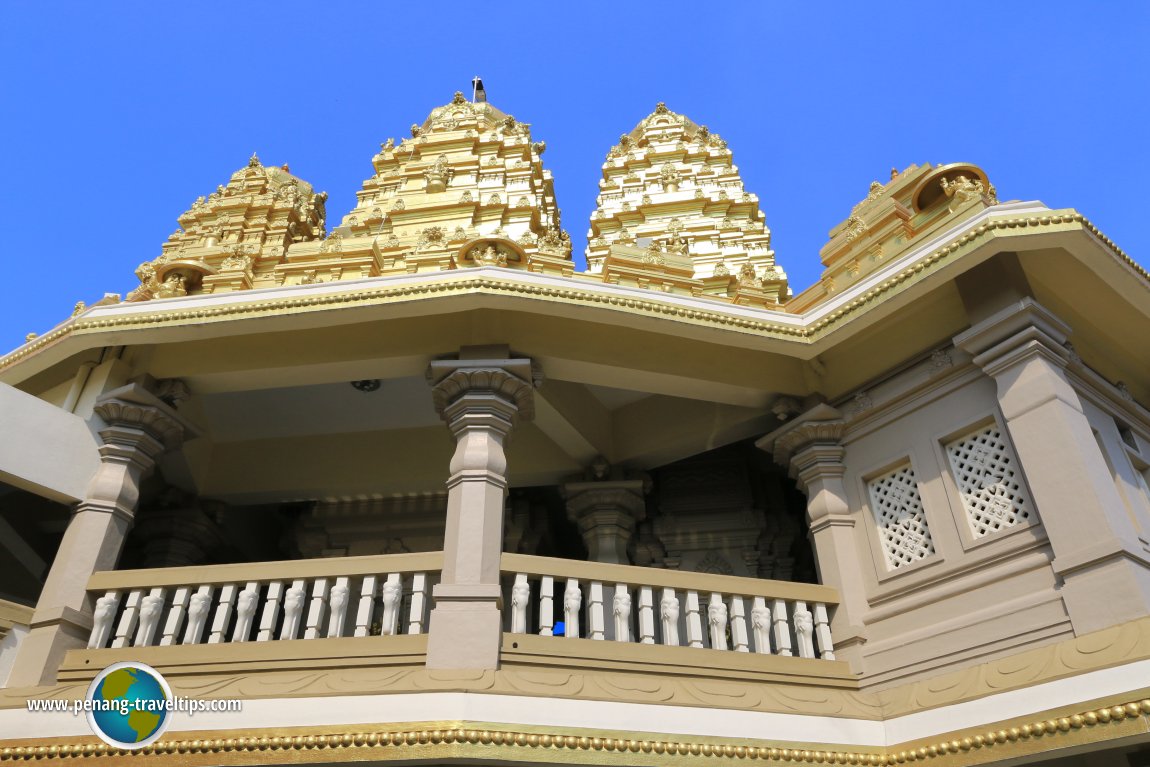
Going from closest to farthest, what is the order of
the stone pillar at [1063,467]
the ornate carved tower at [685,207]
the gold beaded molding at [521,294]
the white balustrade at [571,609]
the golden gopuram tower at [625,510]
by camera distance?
the stone pillar at [1063,467], the golden gopuram tower at [625,510], the white balustrade at [571,609], the gold beaded molding at [521,294], the ornate carved tower at [685,207]

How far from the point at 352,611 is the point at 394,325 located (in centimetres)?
326

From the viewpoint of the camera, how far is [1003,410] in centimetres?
538

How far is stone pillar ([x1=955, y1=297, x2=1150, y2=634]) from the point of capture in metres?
4.56

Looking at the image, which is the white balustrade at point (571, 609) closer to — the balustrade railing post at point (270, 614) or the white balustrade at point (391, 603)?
the white balustrade at point (391, 603)

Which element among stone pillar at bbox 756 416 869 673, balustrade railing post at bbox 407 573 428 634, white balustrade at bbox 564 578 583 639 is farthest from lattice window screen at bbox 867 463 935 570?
balustrade railing post at bbox 407 573 428 634

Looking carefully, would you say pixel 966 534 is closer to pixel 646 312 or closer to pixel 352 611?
pixel 646 312

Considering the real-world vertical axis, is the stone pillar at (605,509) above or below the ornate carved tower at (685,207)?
below

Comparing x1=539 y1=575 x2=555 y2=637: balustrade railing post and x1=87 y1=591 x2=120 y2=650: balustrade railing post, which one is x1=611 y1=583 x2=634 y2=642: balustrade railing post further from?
x1=87 y1=591 x2=120 y2=650: balustrade railing post

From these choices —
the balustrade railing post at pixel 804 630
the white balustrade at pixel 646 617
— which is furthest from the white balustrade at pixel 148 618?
the balustrade railing post at pixel 804 630

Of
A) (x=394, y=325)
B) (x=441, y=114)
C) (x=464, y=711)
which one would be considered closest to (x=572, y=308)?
(x=394, y=325)

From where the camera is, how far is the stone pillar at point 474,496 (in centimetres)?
502

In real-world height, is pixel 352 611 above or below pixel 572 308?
below

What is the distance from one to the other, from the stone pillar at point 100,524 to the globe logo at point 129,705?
471 mm

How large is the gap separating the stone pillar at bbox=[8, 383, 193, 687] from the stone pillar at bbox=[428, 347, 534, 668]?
2151 mm
